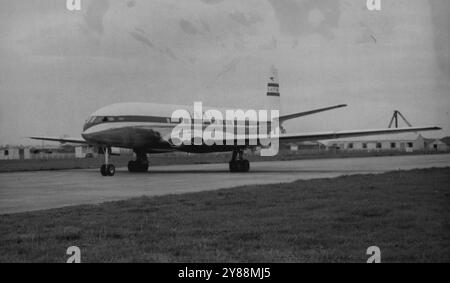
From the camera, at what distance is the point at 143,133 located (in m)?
27.0

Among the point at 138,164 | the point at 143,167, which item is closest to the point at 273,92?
the point at 143,167

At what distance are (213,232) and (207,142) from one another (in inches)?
787

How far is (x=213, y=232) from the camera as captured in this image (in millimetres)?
7840

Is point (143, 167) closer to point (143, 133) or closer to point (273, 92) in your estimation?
point (143, 133)

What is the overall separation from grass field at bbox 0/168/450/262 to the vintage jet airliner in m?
13.8

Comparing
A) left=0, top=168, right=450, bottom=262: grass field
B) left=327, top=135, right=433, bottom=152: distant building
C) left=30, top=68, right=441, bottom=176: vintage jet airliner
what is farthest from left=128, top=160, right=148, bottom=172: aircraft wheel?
left=327, top=135, right=433, bottom=152: distant building

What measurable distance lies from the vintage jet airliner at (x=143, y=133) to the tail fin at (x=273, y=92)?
6210 millimetres

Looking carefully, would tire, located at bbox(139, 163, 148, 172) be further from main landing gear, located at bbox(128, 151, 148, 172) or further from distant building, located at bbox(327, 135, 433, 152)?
distant building, located at bbox(327, 135, 433, 152)

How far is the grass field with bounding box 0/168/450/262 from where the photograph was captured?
6.36 m

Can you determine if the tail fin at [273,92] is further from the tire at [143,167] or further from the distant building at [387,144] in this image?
the distant building at [387,144]

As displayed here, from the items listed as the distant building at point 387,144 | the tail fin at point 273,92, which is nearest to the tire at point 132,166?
the tail fin at point 273,92
